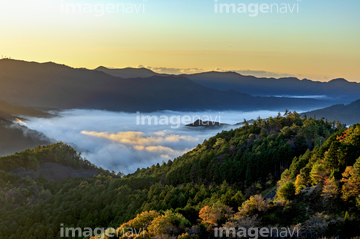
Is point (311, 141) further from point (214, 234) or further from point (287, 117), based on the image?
point (214, 234)

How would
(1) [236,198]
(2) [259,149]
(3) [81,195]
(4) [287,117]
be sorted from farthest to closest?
(4) [287,117]
(3) [81,195]
(2) [259,149]
(1) [236,198]

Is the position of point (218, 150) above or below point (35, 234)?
above

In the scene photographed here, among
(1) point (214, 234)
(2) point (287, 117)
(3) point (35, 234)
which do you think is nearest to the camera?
(1) point (214, 234)

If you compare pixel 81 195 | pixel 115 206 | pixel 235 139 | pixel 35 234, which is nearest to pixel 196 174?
pixel 235 139

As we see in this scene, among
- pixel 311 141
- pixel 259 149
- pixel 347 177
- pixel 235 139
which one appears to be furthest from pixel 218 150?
pixel 347 177

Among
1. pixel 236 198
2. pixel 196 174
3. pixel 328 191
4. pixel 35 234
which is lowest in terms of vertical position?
pixel 35 234

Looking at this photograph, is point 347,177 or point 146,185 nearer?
point 347,177
